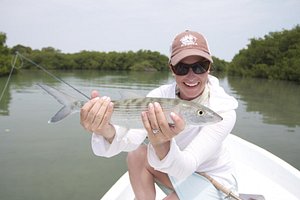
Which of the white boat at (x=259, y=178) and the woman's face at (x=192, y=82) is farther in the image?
the white boat at (x=259, y=178)

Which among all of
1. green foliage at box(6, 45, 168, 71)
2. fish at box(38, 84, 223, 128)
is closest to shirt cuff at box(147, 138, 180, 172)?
fish at box(38, 84, 223, 128)

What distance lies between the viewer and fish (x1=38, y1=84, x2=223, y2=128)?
7.39 feet

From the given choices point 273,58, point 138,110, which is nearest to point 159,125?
point 138,110

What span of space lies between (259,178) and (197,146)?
8.80 feet

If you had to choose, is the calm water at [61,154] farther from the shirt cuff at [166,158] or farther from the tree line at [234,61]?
the tree line at [234,61]

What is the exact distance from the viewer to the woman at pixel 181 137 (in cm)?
229

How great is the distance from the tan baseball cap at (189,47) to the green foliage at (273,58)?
49.6 metres

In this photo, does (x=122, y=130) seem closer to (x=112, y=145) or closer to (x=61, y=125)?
(x=112, y=145)

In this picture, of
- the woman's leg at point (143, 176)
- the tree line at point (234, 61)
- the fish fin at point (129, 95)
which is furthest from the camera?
the tree line at point (234, 61)

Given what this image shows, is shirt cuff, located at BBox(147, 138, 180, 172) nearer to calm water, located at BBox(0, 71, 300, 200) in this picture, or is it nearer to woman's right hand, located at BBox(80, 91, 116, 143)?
woman's right hand, located at BBox(80, 91, 116, 143)

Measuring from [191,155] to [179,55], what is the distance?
2.93 feet

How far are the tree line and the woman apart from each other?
30.6 meters

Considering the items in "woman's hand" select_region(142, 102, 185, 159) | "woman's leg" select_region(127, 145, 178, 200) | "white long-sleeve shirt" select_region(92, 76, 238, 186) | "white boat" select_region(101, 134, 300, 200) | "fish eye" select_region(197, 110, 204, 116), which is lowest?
"white boat" select_region(101, 134, 300, 200)

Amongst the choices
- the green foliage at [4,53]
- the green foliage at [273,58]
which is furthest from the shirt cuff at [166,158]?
the green foliage at [273,58]
